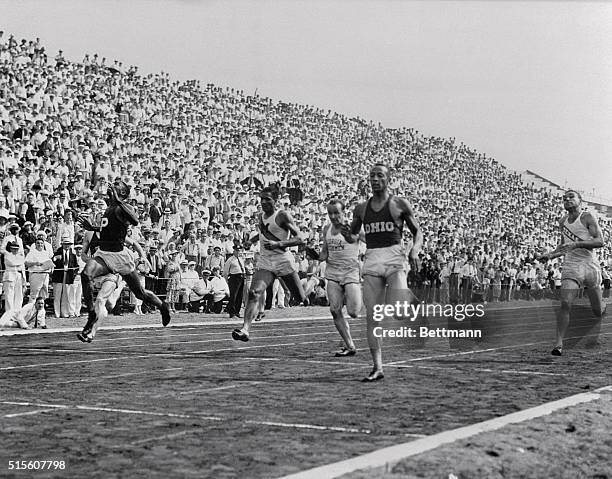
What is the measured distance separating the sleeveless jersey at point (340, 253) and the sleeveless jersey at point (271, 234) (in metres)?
0.79

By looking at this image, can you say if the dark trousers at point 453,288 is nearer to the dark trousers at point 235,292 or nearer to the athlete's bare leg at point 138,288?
the dark trousers at point 235,292

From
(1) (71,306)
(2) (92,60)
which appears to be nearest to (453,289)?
(2) (92,60)

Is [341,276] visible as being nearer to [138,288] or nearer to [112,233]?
[138,288]

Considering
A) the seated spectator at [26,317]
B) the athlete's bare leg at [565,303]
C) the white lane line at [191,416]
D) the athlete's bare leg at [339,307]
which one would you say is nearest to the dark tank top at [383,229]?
the athlete's bare leg at [339,307]

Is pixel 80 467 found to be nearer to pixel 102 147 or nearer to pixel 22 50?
pixel 102 147

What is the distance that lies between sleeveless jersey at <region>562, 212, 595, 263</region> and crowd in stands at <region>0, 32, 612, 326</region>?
1014 cm

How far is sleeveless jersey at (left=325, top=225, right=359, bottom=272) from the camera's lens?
15.1 meters

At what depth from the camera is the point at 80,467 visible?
680 centimetres

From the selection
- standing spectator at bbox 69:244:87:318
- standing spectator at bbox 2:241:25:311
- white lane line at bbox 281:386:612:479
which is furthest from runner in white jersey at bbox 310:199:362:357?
standing spectator at bbox 69:244:87:318

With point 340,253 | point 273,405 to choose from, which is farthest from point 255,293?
point 273,405

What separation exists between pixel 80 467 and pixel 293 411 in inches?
113

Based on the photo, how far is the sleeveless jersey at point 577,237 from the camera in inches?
607

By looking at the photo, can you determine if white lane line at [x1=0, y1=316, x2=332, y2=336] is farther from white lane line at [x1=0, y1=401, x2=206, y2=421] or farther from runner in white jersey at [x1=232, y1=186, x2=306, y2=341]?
white lane line at [x1=0, y1=401, x2=206, y2=421]

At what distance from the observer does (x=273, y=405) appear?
384 inches
